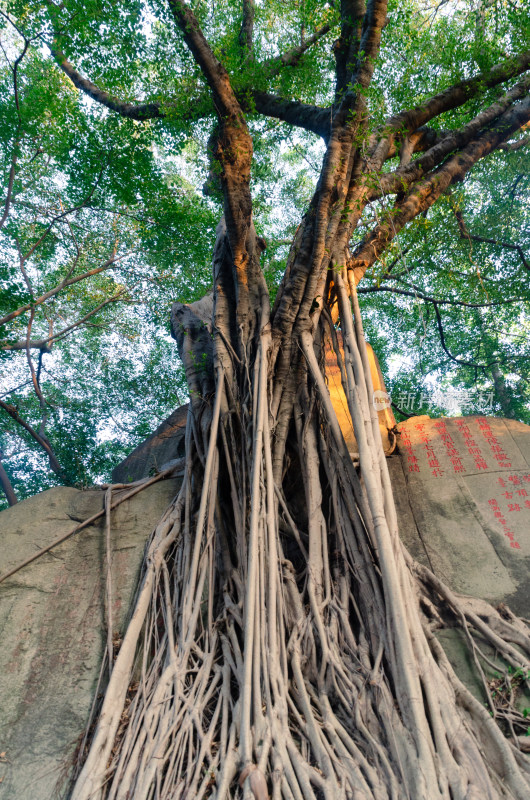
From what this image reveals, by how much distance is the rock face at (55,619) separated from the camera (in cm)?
206

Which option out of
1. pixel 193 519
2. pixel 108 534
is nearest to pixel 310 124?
pixel 193 519

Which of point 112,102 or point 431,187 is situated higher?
point 112,102

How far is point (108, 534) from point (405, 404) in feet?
17.6

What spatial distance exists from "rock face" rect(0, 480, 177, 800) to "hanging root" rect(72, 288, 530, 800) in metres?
0.26

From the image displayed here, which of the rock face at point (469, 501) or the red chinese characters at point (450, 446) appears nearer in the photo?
the rock face at point (469, 501)

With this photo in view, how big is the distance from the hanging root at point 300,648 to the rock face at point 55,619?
261 millimetres

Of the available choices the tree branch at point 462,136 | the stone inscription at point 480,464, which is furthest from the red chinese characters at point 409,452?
the tree branch at point 462,136

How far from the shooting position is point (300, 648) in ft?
7.33

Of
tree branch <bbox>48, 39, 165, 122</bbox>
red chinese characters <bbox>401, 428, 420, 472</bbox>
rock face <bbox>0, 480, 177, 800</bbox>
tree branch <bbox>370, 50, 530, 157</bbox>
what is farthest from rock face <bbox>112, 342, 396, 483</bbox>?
tree branch <bbox>48, 39, 165, 122</bbox>

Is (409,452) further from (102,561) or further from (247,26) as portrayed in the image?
(247,26)

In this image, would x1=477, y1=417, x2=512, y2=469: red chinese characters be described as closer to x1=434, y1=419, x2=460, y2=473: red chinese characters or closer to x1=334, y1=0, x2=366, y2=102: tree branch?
x1=434, y1=419, x2=460, y2=473: red chinese characters

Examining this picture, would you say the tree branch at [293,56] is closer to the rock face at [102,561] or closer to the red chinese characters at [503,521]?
the rock face at [102,561]

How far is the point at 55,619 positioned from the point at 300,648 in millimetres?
1433

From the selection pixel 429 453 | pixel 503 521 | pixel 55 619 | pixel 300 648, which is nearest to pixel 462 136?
pixel 429 453
